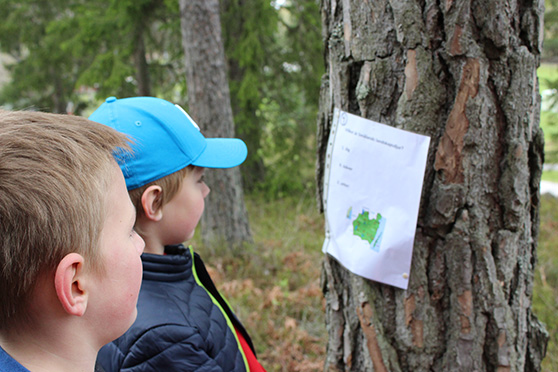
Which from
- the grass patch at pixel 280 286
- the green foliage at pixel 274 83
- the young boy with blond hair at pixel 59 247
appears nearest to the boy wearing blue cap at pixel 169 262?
the young boy with blond hair at pixel 59 247

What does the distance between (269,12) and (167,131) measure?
6016 millimetres

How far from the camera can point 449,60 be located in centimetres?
134

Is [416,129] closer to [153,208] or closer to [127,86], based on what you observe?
[153,208]

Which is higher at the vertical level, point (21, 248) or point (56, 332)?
point (21, 248)

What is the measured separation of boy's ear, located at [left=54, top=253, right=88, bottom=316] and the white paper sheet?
996 mm

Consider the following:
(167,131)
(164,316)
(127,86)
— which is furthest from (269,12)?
(164,316)

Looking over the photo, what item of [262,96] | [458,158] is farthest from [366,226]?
[262,96]

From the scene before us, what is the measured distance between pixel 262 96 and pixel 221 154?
6.47m

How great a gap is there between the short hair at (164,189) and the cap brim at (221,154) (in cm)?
8

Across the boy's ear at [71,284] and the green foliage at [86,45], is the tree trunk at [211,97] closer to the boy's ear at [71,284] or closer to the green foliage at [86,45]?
the green foliage at [86,45]

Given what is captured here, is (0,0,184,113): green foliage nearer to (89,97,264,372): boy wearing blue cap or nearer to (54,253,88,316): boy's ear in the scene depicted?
(89,97,264,372): boy wearing blue cap

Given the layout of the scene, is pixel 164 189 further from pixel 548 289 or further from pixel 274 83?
pixel 274 83

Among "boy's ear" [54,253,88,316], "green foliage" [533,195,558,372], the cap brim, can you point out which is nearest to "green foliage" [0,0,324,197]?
"green foliage" [533,195,558,372]

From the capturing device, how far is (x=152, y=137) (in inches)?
59.4
